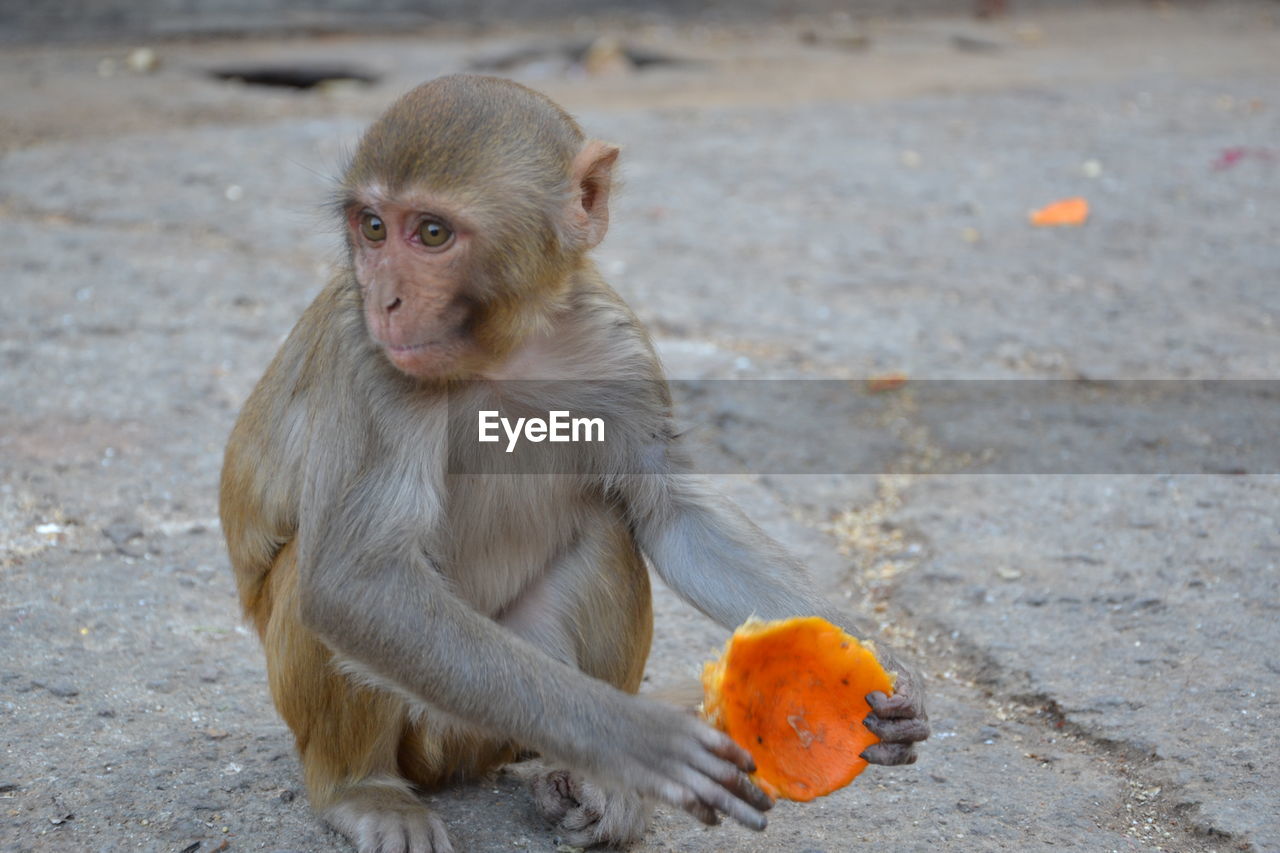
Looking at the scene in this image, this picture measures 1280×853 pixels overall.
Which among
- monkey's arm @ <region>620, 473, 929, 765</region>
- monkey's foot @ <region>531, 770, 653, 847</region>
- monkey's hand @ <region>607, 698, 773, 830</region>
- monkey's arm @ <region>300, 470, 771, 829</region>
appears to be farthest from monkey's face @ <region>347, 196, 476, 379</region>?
Result: monkey's foot @ <region>531, 770, 653, 847</region>

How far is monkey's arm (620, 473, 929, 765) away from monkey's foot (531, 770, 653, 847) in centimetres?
47

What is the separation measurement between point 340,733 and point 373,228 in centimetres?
107

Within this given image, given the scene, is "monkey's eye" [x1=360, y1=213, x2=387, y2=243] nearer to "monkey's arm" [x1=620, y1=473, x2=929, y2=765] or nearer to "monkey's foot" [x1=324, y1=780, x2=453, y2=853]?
"monkey's arm" [x1=620, y1=473, x2=929, y2=765]

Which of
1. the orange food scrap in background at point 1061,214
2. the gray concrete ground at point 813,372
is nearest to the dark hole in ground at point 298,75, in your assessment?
the gray concrete ground at point 813,372

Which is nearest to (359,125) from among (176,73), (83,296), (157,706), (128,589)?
(176,73)

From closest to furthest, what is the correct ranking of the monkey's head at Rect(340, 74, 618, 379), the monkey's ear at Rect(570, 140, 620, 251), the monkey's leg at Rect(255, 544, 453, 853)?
the monkey's head at Rect(340, 74, 618, 379)
the monkey's leg at Rect(255, 544, 453, 853)
the monkey's ear at Rect(570, 140, 620, 251)

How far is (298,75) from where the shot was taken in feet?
34.4

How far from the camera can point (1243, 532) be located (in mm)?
4336

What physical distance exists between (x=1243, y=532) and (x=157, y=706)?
3.14 metres

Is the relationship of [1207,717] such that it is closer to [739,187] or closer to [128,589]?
[128,589]

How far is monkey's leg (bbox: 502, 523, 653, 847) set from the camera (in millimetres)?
3195

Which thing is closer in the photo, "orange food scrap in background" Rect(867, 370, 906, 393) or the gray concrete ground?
the gray concrete ground

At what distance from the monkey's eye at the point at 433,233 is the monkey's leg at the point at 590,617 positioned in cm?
77

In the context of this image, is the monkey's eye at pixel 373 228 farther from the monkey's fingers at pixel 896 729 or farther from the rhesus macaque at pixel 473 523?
the monkey's fingers at pixel 896 729
